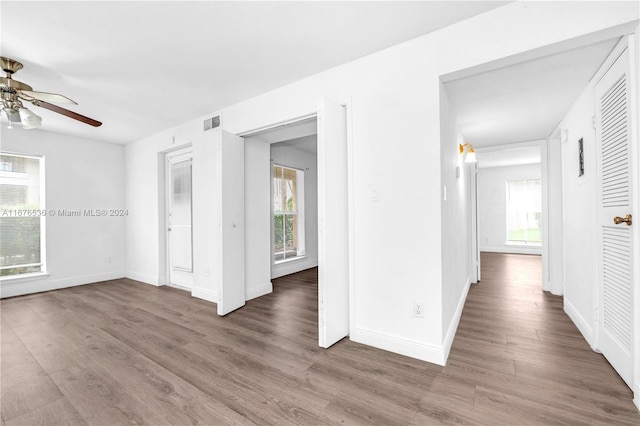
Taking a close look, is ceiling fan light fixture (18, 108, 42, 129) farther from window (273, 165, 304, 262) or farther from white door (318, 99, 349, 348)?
window (273, 165, 304, 262)

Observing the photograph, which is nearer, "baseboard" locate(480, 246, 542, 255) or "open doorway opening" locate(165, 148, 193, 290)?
"open doorway opening" locate(165, 148, 193, 290)

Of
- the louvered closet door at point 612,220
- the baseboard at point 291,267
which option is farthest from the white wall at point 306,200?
the louvered closet door at point 612,220

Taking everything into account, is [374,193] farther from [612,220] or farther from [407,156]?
[612,220]

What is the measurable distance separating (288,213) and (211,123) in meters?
2.29

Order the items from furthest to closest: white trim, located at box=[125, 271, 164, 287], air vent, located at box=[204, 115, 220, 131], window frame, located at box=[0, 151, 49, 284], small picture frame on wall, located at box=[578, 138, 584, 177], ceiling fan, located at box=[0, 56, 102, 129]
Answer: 1. white trim, located at box=[125, 271, 164, 287]
2. window frame, located at box=[0, 151, 49, 284]
3. air vent, located at box=[204, 115, 220, 131]
4. small picture frame on wall, located at box=[578, 138, 584, 177]
5. ceiling fan, located at box=[0, 56, 102, 129]

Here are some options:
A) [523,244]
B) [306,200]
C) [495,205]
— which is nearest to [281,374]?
[306,200]

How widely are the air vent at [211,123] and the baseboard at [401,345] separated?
124 inches

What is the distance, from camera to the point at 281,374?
2006 millimetres

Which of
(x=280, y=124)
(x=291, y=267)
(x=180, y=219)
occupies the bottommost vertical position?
(x=291, y=267)

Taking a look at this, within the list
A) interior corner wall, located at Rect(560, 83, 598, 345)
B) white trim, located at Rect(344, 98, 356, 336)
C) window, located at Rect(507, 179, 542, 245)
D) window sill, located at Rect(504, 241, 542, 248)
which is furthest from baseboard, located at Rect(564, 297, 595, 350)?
window, located at Rect(507, 179, 542, 245)

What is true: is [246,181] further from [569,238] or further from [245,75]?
[569,238]

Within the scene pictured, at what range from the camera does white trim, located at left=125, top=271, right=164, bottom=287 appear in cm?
476

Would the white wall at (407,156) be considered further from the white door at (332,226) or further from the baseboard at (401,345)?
the white door at (332,226)

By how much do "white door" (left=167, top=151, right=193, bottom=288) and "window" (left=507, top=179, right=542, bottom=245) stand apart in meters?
8.92
